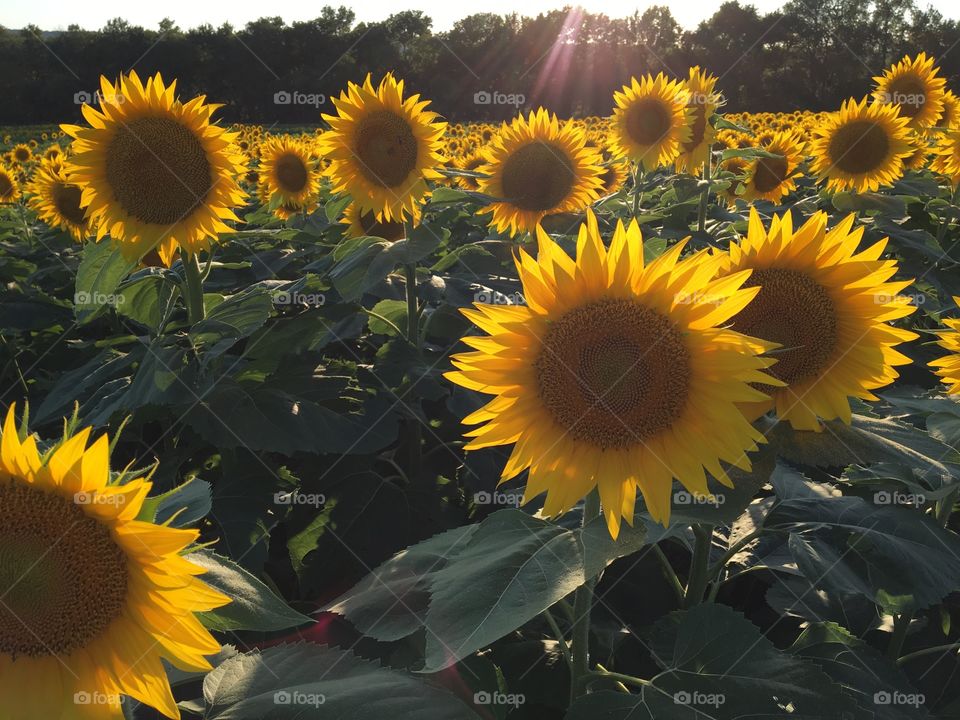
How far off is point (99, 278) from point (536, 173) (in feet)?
9.75

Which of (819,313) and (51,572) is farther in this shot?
(819,313)

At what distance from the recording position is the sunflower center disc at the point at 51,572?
127 cm

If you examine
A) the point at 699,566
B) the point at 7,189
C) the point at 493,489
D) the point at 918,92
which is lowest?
the point at 493,489

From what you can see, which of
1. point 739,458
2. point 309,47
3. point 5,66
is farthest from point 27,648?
point 5,66

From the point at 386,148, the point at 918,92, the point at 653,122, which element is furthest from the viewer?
the point at 918,92

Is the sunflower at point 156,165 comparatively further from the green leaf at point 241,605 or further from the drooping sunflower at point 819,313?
the drooping sunflower at point 819,313

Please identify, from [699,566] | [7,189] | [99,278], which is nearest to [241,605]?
[699,566]

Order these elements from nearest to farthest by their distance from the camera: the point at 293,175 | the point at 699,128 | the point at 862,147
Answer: the point at 862,147
the point at 699,128
the point at 293,175

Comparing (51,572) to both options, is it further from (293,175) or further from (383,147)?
→ (293,175)

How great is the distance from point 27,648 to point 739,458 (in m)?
1.40

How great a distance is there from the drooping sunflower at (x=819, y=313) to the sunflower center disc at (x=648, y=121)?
5.15 metres

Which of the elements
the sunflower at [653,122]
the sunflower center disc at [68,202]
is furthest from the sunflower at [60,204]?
the sunflower at [653,122]

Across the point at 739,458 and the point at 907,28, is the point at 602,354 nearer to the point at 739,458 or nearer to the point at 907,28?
the point at 739,458

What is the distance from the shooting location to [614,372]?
5.48 ft
